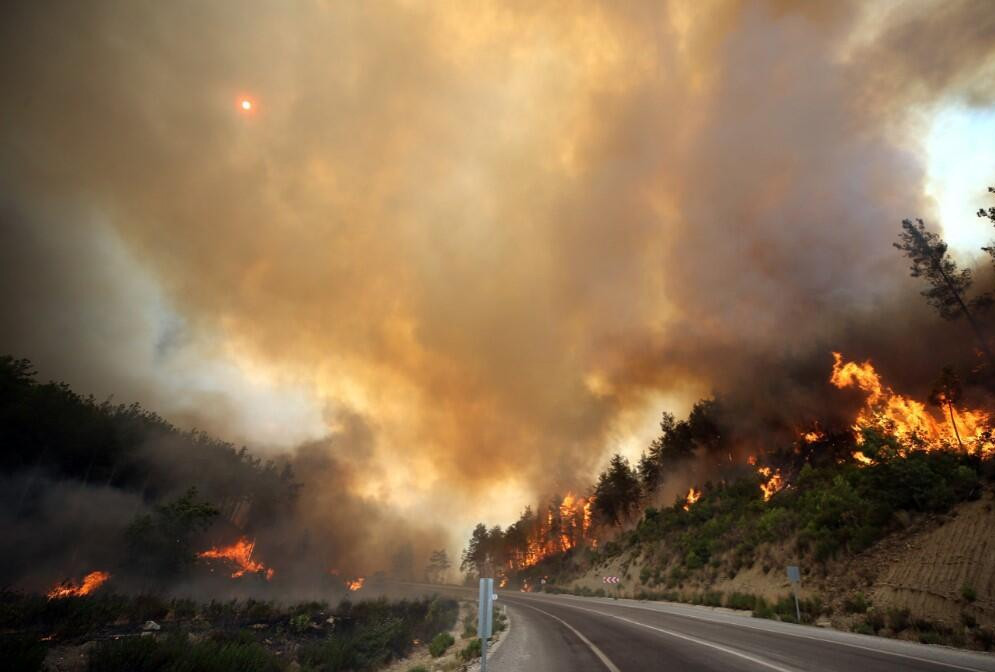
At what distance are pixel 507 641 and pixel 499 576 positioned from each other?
144637 mm

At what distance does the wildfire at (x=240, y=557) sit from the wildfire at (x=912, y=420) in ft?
331

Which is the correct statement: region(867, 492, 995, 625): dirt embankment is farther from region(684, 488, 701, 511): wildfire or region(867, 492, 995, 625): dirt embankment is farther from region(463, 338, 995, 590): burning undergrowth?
region(684, 488, 701, 511): wildfire

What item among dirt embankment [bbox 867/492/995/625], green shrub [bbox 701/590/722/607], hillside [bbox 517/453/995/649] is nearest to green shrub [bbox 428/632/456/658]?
hillside [bbox 517/453/995/649]

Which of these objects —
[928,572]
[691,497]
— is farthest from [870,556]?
[691,497]

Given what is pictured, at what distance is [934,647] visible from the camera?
13047mm

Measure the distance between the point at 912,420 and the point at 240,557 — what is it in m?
119

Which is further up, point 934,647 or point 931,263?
point 931,263

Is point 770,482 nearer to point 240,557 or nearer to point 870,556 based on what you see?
point 870,556

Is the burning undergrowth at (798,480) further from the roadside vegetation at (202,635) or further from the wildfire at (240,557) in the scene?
the wildfire at (240,557)

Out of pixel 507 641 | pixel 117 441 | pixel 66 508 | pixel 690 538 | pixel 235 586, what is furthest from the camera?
pixel 235 586

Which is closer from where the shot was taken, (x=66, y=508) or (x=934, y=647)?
(x=934, y=647)

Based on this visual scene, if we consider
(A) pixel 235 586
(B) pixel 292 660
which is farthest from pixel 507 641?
(A) pixel 235 586

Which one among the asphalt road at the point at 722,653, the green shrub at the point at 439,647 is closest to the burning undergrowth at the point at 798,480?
the asphalt road at the point at 722,653

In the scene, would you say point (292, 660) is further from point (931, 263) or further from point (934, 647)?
point (931, 263)
